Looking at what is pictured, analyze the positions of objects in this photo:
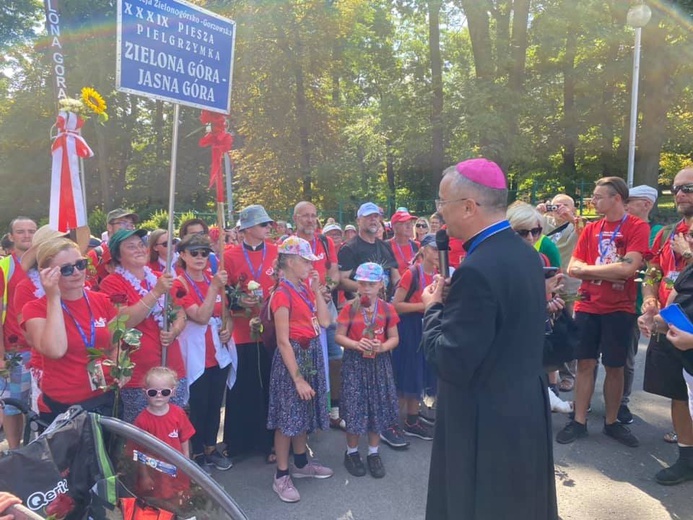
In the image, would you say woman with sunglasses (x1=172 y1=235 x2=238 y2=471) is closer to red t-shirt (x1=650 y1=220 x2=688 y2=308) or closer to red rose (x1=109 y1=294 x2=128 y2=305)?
red rose (x1=109 y1=294 x2=128 y2=305)

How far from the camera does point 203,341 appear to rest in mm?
3891

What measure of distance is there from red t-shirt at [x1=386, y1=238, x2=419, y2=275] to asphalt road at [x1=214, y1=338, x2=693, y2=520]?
1863mm

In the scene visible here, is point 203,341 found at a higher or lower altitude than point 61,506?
higher

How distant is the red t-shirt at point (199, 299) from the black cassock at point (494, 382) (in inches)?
88.6

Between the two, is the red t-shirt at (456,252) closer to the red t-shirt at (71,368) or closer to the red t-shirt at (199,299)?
the red t-shirt at (199,299)

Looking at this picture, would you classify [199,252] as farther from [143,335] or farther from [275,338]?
[275,338]

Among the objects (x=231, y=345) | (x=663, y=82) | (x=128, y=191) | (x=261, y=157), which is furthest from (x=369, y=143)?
(x=231, y=345)

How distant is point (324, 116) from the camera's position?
19.4m

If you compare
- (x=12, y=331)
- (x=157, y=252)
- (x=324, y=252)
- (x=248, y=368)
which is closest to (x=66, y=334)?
(x=12, y=331)

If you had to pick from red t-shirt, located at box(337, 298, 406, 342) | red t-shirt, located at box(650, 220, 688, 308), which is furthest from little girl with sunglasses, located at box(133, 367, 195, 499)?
red t-shirt, located at box(650, 220, 688, 308)

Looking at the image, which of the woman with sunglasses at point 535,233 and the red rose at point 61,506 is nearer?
the red rose at point 61,506

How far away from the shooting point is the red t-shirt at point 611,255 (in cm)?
427

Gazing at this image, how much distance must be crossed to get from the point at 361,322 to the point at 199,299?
1.28m

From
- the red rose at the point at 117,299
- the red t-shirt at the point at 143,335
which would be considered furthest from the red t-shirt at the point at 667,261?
the red rose at the point at 117,299
